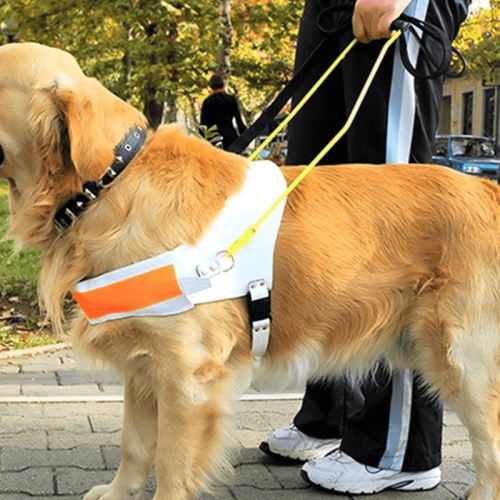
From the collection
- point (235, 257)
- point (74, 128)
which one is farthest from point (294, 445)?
point (74, 128)

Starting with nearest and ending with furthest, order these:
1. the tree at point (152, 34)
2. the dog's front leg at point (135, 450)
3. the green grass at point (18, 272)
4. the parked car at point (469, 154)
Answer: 1. the dog's front leg at point (135, 450)
2. the green grass at point (18, 272)
3. the tree at point (152, 34)
4. the parked car at point (469, 154)

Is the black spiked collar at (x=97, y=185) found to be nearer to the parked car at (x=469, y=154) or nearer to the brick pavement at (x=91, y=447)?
the brick pavement at (x=91, y=447)

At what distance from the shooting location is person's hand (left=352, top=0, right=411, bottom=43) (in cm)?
319

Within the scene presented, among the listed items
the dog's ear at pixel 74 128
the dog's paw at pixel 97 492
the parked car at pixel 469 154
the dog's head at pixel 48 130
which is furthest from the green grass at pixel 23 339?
the parked car at pixel 469 154

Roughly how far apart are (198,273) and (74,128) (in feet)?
2.01

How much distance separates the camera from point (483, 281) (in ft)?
9.70

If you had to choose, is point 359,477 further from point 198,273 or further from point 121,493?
point 198,273

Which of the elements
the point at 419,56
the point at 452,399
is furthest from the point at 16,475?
the point at 419,56

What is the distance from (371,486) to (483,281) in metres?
1.05

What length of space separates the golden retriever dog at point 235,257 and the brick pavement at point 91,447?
311mm

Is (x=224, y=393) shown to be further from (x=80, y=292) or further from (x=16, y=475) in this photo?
(x=16, y=475)

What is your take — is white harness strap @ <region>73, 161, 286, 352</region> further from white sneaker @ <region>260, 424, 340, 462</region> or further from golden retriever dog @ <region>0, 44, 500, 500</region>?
white sneaker @ <region>260, 424, 340, 462</region>

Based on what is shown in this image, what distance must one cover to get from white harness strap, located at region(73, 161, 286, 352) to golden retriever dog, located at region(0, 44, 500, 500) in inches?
1.3

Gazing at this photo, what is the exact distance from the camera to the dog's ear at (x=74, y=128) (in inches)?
102
